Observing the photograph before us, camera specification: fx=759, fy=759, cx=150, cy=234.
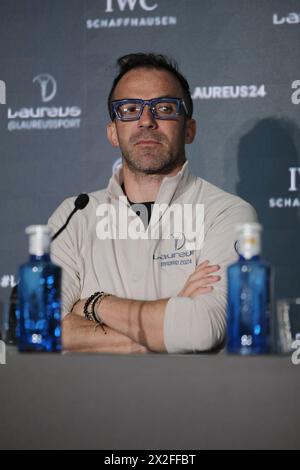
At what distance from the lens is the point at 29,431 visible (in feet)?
3.33

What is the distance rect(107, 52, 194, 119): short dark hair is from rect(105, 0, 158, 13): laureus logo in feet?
0.63

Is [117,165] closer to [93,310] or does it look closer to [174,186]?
[174,186]

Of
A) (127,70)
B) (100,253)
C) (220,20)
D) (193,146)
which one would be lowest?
(100,253)

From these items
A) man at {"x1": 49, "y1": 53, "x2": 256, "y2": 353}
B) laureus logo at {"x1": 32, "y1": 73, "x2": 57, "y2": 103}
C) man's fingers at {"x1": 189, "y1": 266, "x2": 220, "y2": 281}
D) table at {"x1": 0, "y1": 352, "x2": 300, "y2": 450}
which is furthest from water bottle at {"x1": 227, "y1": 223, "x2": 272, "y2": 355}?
laureus logo at {"x1": 32, "y1": 73, "x2": 57, "y2": 103}

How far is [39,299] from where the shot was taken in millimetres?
1372

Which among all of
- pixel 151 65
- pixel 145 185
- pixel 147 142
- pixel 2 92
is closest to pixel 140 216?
pixel 145 185

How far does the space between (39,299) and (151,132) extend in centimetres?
122

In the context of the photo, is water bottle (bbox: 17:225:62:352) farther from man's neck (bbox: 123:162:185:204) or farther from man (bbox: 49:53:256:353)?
man's neck (bbox: 123:162:185:204)

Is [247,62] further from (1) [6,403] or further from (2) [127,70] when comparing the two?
(1) [6,403]

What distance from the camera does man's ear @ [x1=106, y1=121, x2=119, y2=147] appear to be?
2703 mm

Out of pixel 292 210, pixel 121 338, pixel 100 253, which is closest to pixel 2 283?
pixel 100 253

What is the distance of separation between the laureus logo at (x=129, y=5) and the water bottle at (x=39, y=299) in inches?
64.3

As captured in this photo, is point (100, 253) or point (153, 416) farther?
point (100, 253)

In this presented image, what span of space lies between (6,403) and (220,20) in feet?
6.78
